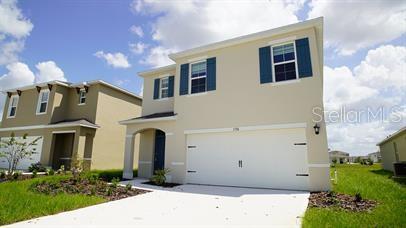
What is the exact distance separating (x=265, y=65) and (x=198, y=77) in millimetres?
3619

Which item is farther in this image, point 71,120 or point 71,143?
point 71,120

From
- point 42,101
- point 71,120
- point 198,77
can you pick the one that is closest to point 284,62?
point 198,77

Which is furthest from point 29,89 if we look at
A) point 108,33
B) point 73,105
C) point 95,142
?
point 108,33

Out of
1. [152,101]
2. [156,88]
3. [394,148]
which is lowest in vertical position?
[394,148]

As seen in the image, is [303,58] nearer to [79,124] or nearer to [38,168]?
[79,124]

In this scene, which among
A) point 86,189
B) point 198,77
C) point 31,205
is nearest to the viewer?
point 31,205

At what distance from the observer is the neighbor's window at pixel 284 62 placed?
10.0m

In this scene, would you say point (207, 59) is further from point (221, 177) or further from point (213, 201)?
point (213, 201)

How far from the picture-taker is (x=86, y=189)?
8.57 metres

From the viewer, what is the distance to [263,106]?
10141 millimetres

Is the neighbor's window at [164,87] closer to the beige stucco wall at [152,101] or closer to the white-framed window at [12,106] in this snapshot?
the beige stucco wall at [152,101]

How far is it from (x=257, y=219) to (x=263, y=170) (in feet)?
15.8

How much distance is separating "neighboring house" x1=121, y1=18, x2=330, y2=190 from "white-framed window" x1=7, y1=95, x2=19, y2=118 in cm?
1417

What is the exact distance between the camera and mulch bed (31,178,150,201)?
8.00 metres
